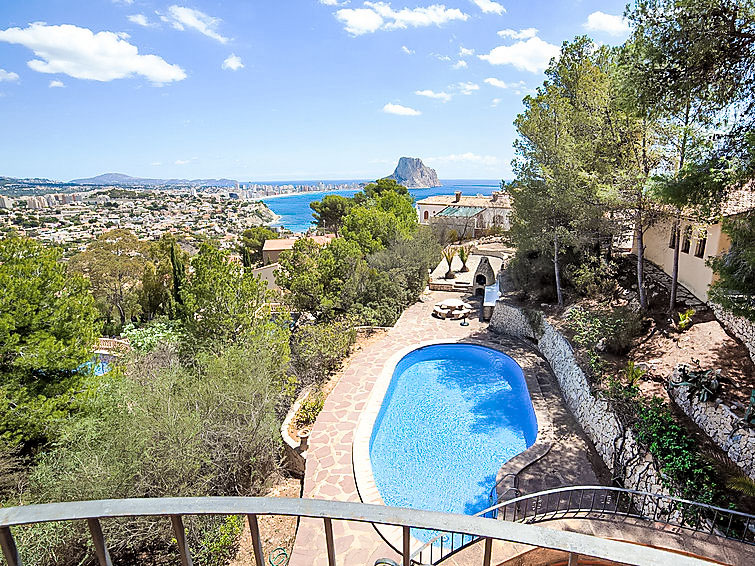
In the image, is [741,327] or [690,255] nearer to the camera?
[741,327]

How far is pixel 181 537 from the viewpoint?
1.55 m

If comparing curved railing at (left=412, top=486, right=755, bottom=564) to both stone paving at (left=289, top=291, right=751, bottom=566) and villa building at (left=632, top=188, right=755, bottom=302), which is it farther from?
villa building at (left=632, top=188, right=755, bottom=302)

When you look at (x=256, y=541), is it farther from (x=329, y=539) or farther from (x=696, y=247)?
(x=696, y=247)

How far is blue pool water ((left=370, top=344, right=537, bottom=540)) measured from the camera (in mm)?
8578

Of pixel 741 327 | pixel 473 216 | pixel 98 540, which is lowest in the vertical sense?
pixel 741 327

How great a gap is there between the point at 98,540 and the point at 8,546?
0.93ft

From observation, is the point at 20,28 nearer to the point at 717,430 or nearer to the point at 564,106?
the point at 564,106

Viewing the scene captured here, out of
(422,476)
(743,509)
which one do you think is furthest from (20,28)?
(743,509)

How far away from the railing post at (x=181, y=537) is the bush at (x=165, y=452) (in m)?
5.62

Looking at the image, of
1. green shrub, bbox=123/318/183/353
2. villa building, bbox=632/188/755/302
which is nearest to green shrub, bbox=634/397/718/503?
villa building, bbox=632/188/755/302

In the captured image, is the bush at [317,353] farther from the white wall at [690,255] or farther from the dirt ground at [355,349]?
the white wall at [690,255]

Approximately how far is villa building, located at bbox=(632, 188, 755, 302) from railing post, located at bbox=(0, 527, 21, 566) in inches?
487

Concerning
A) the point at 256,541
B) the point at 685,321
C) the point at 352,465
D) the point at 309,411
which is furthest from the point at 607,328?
the point at 256,541

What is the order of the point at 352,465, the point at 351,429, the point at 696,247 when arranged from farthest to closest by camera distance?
the point at 696,247
the point at 351,429
the point at 352,465
